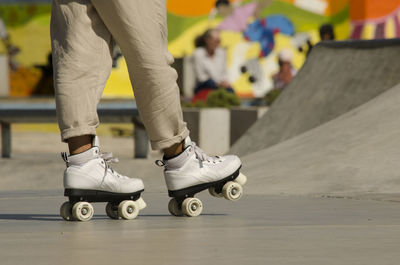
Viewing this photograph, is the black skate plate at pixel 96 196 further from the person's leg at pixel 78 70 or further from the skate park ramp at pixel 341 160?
the skate park ramp at pixel 341 160

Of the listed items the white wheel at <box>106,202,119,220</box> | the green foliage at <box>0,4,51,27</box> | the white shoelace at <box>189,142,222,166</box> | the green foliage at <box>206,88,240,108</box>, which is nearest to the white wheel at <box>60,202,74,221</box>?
the white wheel at <box>106,202,119,220</box>

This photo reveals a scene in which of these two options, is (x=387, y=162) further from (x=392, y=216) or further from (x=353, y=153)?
(x=392, y=216)

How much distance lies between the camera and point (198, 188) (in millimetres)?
4559

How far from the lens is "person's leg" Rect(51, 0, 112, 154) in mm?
4309

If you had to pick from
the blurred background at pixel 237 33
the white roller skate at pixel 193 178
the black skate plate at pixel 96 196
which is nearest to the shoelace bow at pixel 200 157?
the white roller skate at pixel 193 178

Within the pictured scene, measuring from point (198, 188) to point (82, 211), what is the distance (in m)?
0.53

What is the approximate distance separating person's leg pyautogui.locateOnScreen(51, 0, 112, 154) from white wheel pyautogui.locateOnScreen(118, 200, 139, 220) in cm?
29

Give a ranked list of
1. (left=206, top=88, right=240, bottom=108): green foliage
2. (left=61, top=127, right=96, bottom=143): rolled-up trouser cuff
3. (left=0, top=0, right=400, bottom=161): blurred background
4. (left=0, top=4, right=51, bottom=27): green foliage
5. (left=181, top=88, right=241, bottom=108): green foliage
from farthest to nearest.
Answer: (left=0, top=4, right=51, bottom=27): green foliage
(left=0, top=0, right=400, bottom=161): blurred background
(left=206, top=88, right=240, bottom=108): green foliage
(left=181, top=88, right=241, bottom=108): green foliage
(left=61, top=127, right=96, bottom=143): rolled-up trouser cuff

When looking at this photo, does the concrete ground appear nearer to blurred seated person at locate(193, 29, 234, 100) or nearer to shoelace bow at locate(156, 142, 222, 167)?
shoelace bow at locate(156, 142, 222, 167)

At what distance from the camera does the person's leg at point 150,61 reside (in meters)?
4.30

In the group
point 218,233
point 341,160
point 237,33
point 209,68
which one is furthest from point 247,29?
point 218,233

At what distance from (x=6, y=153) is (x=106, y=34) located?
950 cm

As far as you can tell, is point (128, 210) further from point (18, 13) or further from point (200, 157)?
point (18, 13)

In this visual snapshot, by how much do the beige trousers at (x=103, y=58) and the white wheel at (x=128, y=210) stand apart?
0.87 feet
